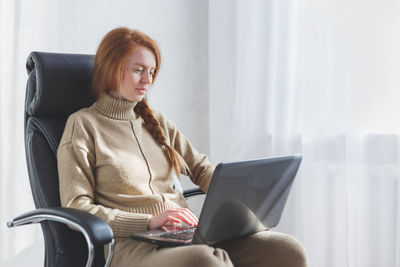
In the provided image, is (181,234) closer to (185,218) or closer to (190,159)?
(185,218)

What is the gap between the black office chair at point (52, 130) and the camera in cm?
151

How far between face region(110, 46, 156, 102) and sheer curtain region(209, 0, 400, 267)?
3.15 ft

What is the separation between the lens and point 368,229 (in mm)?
2248

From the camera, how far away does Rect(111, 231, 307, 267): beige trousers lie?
49.8 inches

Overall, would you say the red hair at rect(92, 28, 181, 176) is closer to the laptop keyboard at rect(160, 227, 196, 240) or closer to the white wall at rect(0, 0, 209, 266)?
the laptop keyboard at rect(160, 227, 196, 240)

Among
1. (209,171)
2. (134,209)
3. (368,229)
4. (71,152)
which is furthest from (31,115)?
(368,229)

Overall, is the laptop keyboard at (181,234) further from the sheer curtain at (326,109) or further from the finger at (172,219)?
the sheer curtain at (326,109)

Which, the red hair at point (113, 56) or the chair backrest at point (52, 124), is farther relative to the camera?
the red hair at point (113, 56)

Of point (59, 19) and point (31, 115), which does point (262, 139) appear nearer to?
point (59, 19)

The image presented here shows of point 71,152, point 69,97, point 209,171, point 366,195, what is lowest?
point 366,195

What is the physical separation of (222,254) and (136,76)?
630 millimetres

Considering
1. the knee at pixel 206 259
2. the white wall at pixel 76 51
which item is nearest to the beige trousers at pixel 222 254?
the knee at pixel 206 259

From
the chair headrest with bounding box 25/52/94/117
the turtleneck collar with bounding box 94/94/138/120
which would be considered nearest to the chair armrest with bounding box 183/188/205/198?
the turtleneck collar with bounding box 94/94/138/120

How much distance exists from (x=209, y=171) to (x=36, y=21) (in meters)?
1.02
